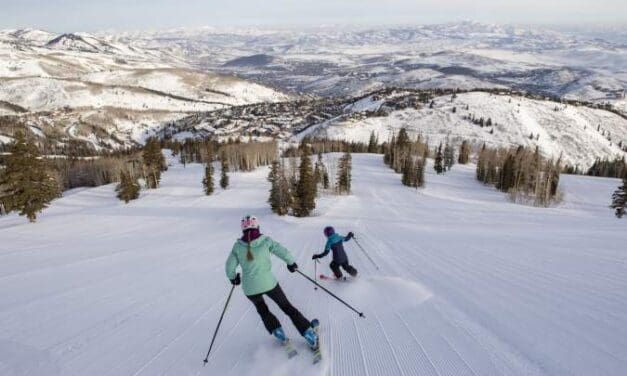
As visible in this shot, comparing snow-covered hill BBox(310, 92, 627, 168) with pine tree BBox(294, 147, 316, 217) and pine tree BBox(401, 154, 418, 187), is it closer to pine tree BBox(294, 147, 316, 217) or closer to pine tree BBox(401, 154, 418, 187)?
pine tree BBox(401, 154, 418, 187)

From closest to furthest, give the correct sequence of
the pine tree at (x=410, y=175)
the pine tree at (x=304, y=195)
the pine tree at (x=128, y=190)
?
the pine tree at (x=304, y=195)
the pine tree at (x=128, y=190)
the pine tree at (x=410, y=175)

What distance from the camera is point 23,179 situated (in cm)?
3444

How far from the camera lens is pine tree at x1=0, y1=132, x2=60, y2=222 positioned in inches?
1318

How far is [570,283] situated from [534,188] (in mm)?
70742

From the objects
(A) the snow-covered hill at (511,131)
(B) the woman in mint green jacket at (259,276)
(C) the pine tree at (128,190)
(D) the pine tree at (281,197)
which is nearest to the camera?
(B) the woman in mint green jacket at (259,276)

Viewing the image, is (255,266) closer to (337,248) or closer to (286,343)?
(286,343)

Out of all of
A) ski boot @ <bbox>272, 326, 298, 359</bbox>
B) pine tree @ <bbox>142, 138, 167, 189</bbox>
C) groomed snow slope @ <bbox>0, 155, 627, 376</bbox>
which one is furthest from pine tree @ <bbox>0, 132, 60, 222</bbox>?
pine tree @ <bbox>142, 138, 167, 189</bbox>

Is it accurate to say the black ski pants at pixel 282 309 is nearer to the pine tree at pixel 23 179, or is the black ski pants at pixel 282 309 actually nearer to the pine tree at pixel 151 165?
the pine tree at pixel 23 179

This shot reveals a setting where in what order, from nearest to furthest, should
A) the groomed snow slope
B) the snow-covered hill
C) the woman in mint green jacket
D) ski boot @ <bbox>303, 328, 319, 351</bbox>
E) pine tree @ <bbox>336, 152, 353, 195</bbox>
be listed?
the groomed snow slope < ski boot @ <bbox>303, 328, 319, 351</bbox> < the woman in mint green jacket < pine tree @ <bbox>336, 152, 353, 195</bbox> < the snow-covered hill

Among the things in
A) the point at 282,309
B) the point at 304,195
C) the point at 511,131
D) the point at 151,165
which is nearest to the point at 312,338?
the point at 282,309

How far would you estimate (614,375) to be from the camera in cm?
569

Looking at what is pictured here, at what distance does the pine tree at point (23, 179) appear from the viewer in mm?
33469

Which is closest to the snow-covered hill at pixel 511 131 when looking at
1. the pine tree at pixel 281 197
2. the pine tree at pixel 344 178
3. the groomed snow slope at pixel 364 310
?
the pine tree at pixel 344 178

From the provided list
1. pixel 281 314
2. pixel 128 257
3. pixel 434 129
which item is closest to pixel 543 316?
pixel 281 314
